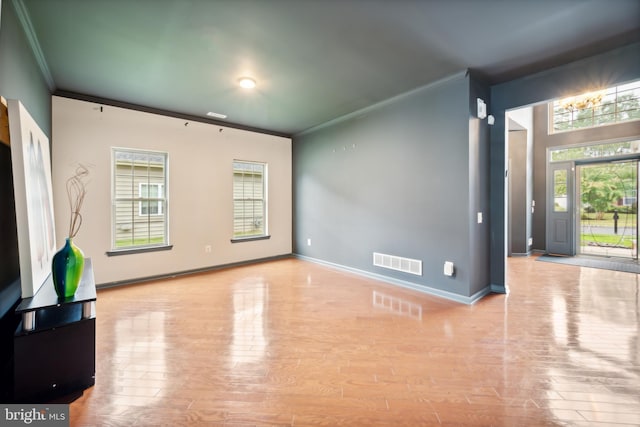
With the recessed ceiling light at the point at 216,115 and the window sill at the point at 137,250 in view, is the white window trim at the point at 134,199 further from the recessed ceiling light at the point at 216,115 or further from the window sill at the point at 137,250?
the recessed ceiling light at the point at 216,115

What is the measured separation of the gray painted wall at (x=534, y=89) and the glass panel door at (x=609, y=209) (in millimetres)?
4005

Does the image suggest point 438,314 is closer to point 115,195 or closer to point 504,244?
point 504,244

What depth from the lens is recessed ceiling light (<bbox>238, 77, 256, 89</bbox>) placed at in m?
3.34

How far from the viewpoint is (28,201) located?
1.75 metres

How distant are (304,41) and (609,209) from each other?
7116mm

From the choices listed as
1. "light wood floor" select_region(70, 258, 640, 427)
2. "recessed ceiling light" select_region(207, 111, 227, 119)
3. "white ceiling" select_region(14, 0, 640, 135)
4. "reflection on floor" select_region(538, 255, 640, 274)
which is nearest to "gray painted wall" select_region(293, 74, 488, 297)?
"white ceiling" select_region(14, 0, 640, 135)

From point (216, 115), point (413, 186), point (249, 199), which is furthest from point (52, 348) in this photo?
point (249, 199)

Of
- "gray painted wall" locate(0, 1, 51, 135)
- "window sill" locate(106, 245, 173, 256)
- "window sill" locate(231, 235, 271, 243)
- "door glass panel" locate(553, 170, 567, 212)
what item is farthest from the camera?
"door glass panel" locate(553, 170, 567, 212)

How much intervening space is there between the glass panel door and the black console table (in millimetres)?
8337

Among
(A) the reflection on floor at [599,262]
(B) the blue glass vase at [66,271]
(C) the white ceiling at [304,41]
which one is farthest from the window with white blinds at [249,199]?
(A) the reflection on floor at [599,262]

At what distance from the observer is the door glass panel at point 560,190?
6.06m

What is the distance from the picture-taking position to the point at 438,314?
297 cm

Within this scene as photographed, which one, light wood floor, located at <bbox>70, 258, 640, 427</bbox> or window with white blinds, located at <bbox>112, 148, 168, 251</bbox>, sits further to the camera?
window with white blinds, located at <bbox>112, 148, 168, 251</bbox>

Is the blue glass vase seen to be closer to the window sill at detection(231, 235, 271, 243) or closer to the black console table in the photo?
the black console table
